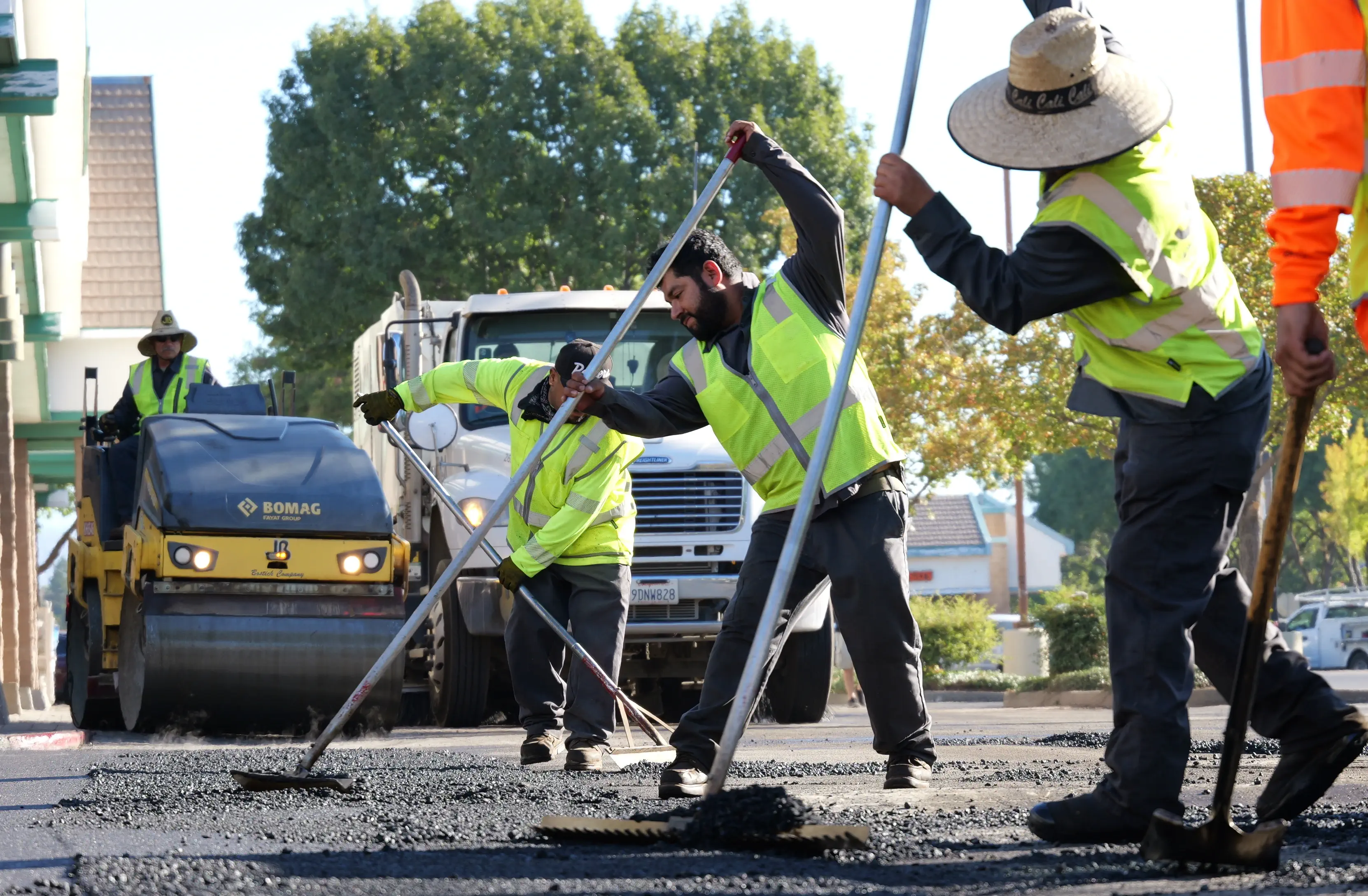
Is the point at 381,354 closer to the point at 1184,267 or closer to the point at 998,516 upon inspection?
the point at 1184,267

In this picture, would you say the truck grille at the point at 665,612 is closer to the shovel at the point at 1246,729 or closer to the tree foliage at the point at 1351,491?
the shovel at the point at 1246,729

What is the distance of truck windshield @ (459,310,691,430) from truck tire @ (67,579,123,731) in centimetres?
250

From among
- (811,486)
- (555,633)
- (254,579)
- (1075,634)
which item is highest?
(811,486)

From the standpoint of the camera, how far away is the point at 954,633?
24.6 metres

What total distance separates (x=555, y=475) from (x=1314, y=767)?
443 cm

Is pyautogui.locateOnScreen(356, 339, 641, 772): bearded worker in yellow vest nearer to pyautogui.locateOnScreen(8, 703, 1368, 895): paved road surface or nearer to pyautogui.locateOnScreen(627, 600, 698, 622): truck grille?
pyautogui.locateOnScreen(8, 703, 1368, 895): paved road surface

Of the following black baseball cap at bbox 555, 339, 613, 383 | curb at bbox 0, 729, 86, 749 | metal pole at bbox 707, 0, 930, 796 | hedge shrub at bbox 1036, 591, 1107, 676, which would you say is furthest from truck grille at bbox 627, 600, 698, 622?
hedge shrub at bbox 1036, 591, 1107, 676

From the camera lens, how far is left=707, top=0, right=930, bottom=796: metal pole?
4301 millimetres

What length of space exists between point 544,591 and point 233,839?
137 inches

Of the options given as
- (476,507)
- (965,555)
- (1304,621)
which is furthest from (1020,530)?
(965,555)

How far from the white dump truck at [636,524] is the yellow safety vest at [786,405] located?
4782mm

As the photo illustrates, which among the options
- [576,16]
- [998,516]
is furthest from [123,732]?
[998,516]

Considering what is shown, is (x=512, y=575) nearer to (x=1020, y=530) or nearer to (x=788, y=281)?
(x=788, y=281)

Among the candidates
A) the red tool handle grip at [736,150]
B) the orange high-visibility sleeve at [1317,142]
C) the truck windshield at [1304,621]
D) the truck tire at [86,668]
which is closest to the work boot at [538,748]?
the red tool handle grip at [736,150]
